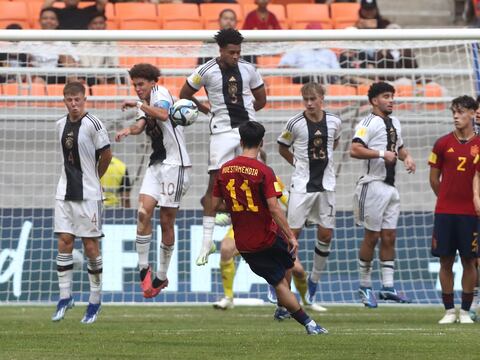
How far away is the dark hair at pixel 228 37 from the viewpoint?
13258 millimetres

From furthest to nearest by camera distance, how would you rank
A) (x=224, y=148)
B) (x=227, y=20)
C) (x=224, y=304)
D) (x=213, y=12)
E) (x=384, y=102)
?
(x=213, y=12)
(x=227, y=20)
(x=224, y=304)
(x=384, y=102)
(x=224, y=148)

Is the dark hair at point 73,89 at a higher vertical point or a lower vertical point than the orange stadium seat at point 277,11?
lower

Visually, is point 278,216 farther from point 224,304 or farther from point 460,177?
point 224,304

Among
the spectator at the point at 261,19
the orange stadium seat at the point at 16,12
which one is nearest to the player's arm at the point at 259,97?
the spectator at the point at 261,19

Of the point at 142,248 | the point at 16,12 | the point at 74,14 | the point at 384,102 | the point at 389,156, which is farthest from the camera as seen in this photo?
the point at 16,12

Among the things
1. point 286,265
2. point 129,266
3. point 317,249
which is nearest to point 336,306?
point 317,249

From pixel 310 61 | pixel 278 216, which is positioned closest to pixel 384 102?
pixel 310 61

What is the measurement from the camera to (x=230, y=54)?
13414 mm

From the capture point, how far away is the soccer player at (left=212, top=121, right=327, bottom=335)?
431 inches

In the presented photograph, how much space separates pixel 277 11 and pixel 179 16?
5.99 ft

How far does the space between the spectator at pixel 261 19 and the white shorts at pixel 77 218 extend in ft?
25.1

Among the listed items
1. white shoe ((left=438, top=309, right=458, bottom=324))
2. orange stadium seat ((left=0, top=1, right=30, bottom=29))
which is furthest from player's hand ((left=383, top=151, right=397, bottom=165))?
orange stadium seat ((left=0, top=1, right=30, bottom=29))

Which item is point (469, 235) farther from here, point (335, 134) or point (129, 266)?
point (129, 266)

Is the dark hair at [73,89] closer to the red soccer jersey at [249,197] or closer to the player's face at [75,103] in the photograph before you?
the player's face at [75,103]
